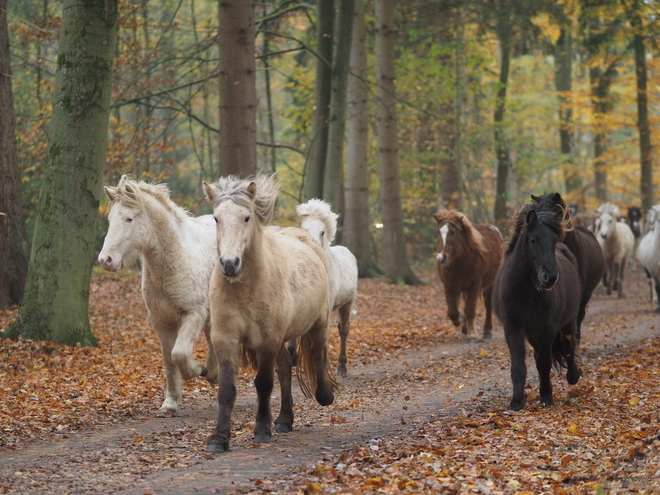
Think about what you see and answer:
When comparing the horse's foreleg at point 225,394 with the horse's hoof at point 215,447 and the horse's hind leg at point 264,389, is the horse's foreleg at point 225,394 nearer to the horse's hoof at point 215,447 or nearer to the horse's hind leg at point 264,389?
the horse's hoof at point 215,447

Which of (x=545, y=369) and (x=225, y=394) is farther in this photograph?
(x=545, y=369)

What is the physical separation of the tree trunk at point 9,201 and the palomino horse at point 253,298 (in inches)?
322

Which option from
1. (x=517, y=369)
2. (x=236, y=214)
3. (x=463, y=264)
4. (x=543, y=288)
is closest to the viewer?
(x=236, y=214)

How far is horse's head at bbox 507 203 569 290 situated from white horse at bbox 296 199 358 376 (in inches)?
113

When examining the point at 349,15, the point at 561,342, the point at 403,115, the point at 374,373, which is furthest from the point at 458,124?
the point at 561,342

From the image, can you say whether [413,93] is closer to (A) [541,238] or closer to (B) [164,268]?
(A) [541,238]

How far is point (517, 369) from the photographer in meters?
8.10

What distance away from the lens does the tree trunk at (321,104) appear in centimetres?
1892

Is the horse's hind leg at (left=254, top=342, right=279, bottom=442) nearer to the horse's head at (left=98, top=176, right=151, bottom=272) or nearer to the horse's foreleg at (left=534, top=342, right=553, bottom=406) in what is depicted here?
the horse's head at (left=98, top=176, right=151, bottom=272)

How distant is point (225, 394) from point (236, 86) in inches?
322

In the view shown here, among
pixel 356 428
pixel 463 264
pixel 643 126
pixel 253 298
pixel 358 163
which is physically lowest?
pixel 356 428

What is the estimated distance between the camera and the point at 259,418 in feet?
22.7

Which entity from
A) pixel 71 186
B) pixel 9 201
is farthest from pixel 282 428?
pixel 9 201

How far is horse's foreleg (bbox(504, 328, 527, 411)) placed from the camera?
801 cm
